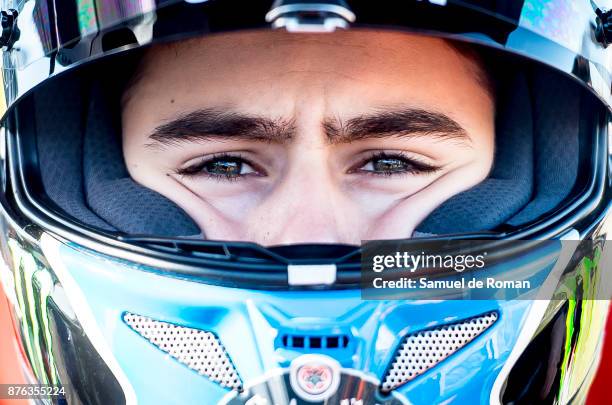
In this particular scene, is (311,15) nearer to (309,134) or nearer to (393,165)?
(309,134)

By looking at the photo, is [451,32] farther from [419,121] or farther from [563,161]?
[563,161]

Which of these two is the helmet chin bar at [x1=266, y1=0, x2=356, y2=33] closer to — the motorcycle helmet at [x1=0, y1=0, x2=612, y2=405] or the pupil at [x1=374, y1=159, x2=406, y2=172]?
the motorcycle helmet at [x1=0, y1=0, x2=612, y2=405]

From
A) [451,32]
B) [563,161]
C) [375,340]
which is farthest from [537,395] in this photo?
[451,32]

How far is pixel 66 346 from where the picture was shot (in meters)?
1.33

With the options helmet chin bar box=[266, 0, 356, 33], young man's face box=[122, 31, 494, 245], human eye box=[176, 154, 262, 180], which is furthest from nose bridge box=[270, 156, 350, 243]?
helmet chin bar box=[266, 0, 356, 33]

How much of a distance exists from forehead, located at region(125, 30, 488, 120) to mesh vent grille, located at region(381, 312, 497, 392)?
36 centimetres

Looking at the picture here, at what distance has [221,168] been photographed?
146cm

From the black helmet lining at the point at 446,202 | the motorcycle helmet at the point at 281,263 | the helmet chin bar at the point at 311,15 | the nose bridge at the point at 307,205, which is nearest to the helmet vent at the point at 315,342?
the motorcycle helmet at the point at 281,263

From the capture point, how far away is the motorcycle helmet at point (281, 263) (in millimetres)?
1167

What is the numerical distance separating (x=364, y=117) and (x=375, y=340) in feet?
1.16

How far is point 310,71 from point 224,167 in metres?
0.22

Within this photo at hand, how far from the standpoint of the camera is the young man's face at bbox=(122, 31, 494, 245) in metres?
1.34

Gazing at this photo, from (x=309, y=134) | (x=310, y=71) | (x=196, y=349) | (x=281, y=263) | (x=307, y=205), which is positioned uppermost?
(x=310, y=71)

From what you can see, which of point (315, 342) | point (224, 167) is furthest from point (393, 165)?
point (315, 342)
